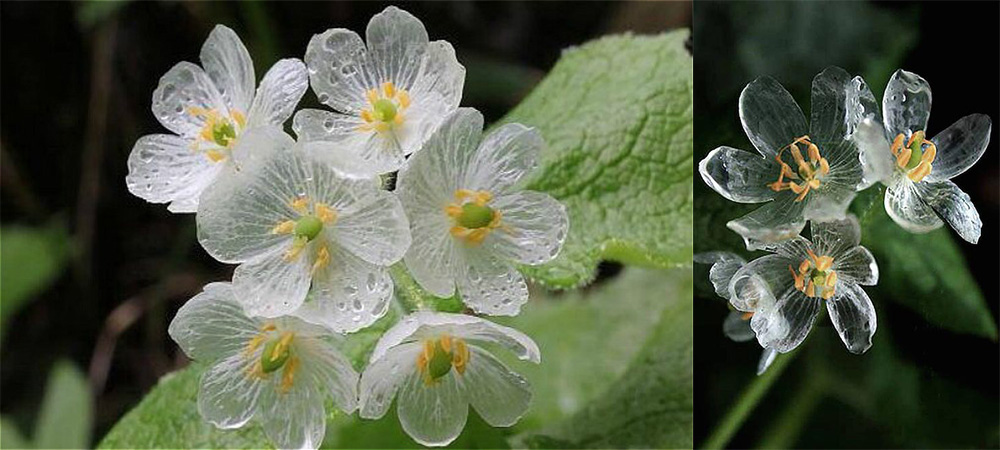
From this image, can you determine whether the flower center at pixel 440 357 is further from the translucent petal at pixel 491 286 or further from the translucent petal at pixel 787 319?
the translucent petal at pixel 787 319

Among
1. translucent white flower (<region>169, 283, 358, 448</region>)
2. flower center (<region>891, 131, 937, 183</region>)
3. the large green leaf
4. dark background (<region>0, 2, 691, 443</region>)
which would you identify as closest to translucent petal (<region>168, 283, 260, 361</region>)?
translucent white flower (<region>169, 283, 358, 448</region>)

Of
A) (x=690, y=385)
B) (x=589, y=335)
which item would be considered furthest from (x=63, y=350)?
(x=690, y=385)

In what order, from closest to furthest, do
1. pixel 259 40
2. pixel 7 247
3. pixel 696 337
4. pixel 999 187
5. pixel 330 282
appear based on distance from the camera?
pixel 330 282 < pixel 696 337 < pixel 999 187 < pixel 259 40 < pixel 7 247

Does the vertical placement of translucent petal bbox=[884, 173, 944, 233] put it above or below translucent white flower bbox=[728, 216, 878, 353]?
above

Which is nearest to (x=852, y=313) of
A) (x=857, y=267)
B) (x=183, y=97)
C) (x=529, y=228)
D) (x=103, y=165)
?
(x=857, y=267)

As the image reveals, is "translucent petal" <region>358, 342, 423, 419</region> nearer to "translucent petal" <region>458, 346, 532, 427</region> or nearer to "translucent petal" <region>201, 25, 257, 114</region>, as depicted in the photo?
"translucent petal" <region>458, 346, 532, 427</region>

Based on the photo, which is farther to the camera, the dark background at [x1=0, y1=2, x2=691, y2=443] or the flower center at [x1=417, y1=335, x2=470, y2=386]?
the dark background at [x1=0, y1=2, x2=691, y2=443]

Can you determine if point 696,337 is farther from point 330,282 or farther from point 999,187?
point 999,187

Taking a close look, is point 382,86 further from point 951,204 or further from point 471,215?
point 951,204
